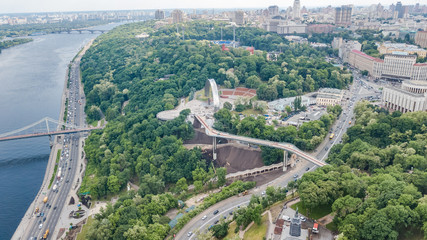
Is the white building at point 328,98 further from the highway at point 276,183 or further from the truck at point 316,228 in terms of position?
the truck at point 316,228

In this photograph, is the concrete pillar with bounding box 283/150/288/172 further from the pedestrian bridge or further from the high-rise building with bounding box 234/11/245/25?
the high-rise building with bounding box 234/11/245/25

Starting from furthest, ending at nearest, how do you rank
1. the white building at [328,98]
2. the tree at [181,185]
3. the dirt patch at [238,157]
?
the white building at [328,98], the dirt patch at [238,157], the tree at [181,185]

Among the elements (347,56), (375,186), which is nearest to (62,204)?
(375,186)

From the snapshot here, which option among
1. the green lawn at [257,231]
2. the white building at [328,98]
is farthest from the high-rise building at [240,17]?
the green lawn at [257,231]

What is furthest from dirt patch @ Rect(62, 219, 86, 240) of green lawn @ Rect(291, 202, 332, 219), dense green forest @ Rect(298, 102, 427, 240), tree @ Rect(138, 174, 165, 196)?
dense green forest @ Rect(298, 102, 427, 240)

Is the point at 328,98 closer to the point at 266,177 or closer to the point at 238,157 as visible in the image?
the point at 238,157

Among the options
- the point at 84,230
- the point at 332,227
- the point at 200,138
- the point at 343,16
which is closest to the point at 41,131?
the point at 84,230
